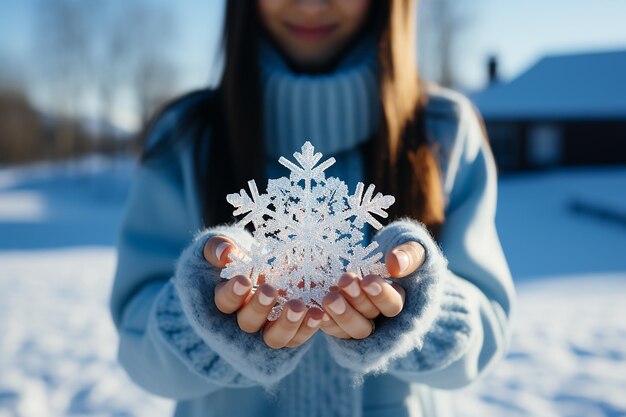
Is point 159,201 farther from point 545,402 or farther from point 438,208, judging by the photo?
point 545,402

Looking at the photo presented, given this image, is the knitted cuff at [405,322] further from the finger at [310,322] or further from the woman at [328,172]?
the woman at [328,172]

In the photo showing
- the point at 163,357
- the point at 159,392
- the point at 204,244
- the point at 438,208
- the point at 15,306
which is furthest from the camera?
the point at 15,306

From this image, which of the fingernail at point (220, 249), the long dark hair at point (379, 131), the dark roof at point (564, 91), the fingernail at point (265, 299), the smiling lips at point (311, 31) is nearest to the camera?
the fingernail at point (265, 299)

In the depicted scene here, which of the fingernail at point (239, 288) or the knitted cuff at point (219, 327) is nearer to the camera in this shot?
the fingernail at point (239, 288)

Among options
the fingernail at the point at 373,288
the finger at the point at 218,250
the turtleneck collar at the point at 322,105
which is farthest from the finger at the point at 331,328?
the turtleneck collar at the point at 322,105

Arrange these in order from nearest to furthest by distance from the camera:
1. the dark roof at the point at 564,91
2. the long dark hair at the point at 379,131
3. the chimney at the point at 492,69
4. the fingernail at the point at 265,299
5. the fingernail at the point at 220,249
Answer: the fingernail at the point at 265,299 < the fingernail at the point at 220,249 < the long dark hair at the point at 379,131 < the dark roof at the point at 564,91 < the chimney at the point at 492,69

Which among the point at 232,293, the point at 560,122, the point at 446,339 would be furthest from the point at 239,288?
the point at 560,122

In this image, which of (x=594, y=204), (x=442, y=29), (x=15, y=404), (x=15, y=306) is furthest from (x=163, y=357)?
(x=442, y=29)
